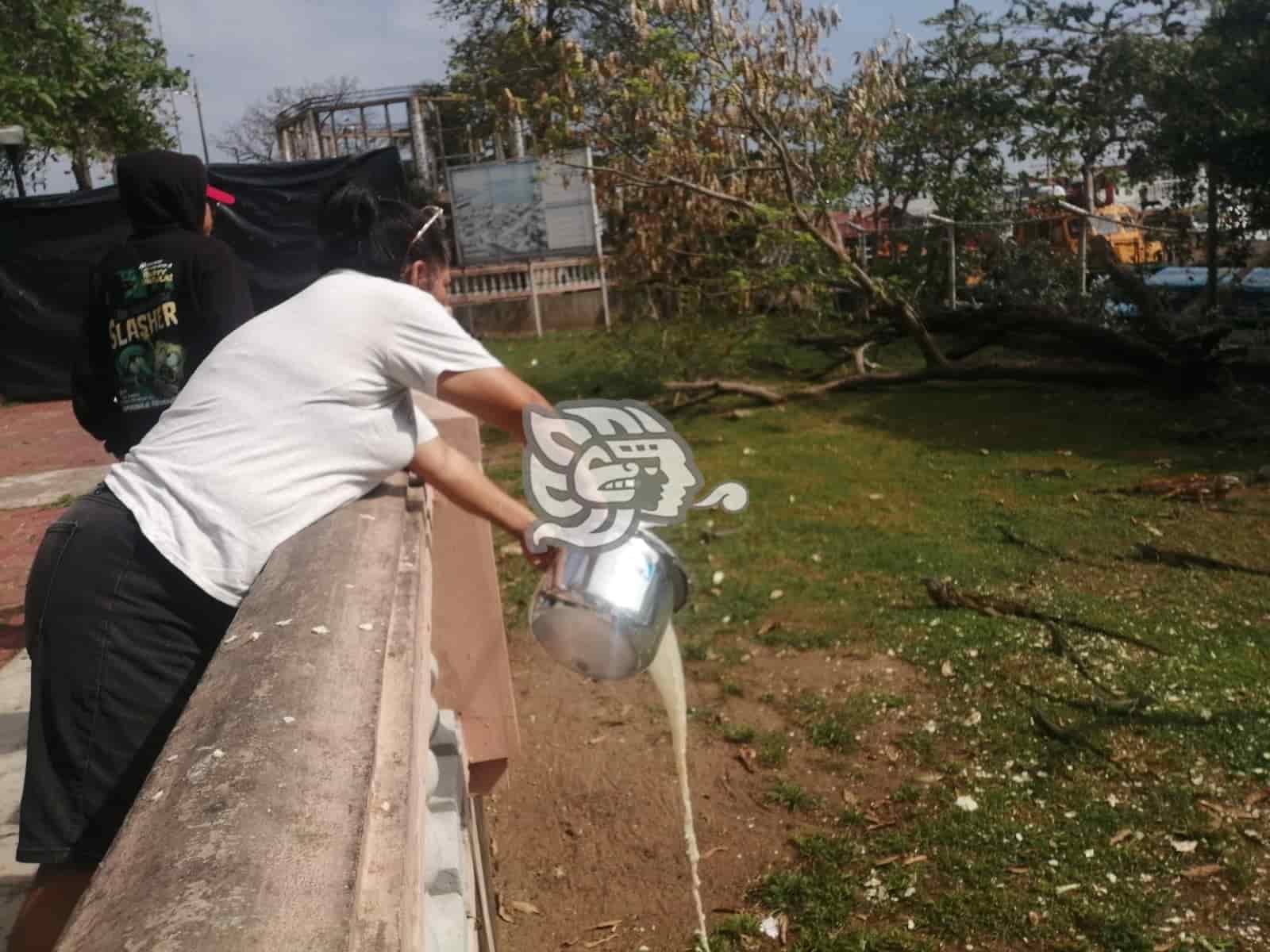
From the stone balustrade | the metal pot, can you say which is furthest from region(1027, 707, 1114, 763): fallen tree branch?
the metal pot

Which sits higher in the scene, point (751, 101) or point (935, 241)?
point (751, 101)

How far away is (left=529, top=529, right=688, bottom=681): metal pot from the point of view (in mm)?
1699

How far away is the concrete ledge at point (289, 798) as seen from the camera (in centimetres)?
98

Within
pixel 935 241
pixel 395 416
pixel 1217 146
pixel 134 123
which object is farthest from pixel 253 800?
pixel 134 123

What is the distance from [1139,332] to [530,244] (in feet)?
34.5

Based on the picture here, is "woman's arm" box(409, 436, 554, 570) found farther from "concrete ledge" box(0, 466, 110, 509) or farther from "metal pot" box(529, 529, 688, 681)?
"concrete ledge" box(0, 466, 110, 509)

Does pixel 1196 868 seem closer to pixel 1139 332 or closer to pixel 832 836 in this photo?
pixel 832 836

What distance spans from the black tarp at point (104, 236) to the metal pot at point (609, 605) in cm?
1099

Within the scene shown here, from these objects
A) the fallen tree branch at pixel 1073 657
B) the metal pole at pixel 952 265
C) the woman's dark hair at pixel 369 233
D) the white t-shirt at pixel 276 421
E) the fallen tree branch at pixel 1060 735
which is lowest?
the fallen tree branch at pixel 1060 735

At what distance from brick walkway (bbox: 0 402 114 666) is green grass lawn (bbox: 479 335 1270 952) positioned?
2.32m

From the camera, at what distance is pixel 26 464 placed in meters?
9.36

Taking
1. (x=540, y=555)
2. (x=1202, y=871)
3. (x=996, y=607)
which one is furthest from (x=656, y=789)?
(x=540, y=555)

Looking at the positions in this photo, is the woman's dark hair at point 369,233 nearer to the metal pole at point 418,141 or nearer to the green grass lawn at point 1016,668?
the green grass lawn at point 1016,668

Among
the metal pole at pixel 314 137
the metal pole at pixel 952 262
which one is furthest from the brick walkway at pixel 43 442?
the metal pole at pixel 314 137
